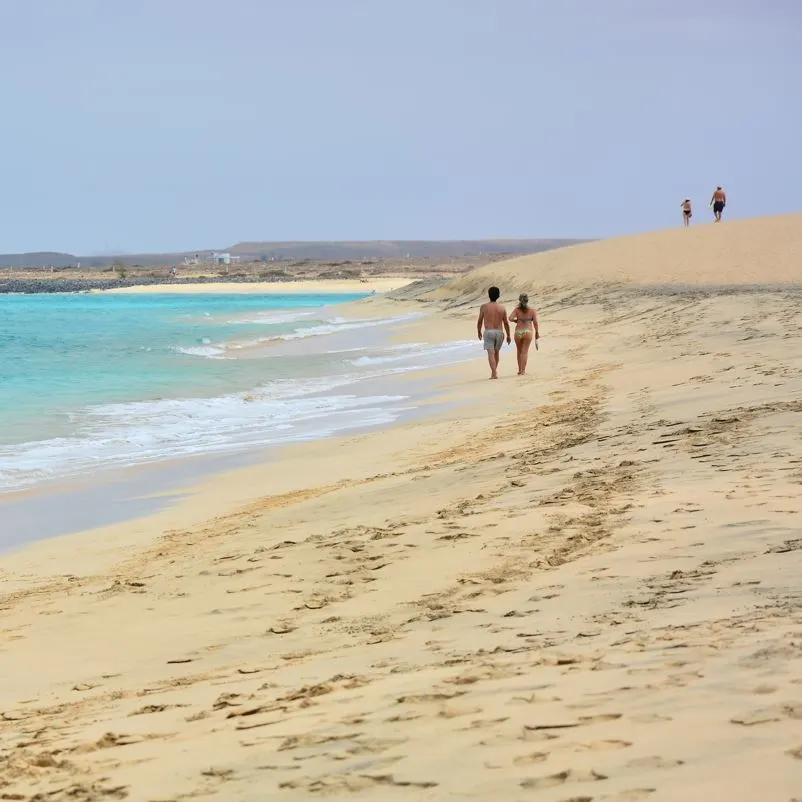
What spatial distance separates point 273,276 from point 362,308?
223ft

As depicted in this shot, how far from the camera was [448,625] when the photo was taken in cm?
446

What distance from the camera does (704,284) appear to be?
2755cm

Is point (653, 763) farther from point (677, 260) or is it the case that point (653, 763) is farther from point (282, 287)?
point (282, 287)

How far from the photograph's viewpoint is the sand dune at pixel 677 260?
28594 mm

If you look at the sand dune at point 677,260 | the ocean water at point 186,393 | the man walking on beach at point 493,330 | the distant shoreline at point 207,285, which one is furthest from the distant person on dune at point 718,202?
the distant shoreline at point 207,285

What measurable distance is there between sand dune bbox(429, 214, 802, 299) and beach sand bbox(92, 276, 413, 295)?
4319 cm

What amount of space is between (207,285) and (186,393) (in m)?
88.5

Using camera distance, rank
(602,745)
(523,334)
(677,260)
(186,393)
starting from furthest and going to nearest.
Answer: (677,260) → (186,393) → (523,334) → (602,745)

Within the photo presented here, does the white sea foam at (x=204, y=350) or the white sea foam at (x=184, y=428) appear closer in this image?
the white sea foam at (x=184, y=428)

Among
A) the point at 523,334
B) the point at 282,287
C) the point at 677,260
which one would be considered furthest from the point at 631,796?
the point at 282,287

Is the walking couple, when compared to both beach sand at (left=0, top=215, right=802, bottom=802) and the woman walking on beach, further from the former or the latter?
beach sand at (left=0, top=215, right=802, bottom=802)

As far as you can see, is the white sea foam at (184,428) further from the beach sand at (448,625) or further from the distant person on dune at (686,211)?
the distant person on dune at (686,211)

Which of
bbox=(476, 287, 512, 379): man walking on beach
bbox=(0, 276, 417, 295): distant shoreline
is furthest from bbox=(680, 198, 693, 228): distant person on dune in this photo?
bbox=(0, 276, 417, 295): distant shoreline

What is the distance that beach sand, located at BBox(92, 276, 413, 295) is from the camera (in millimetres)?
Answer: 89812
